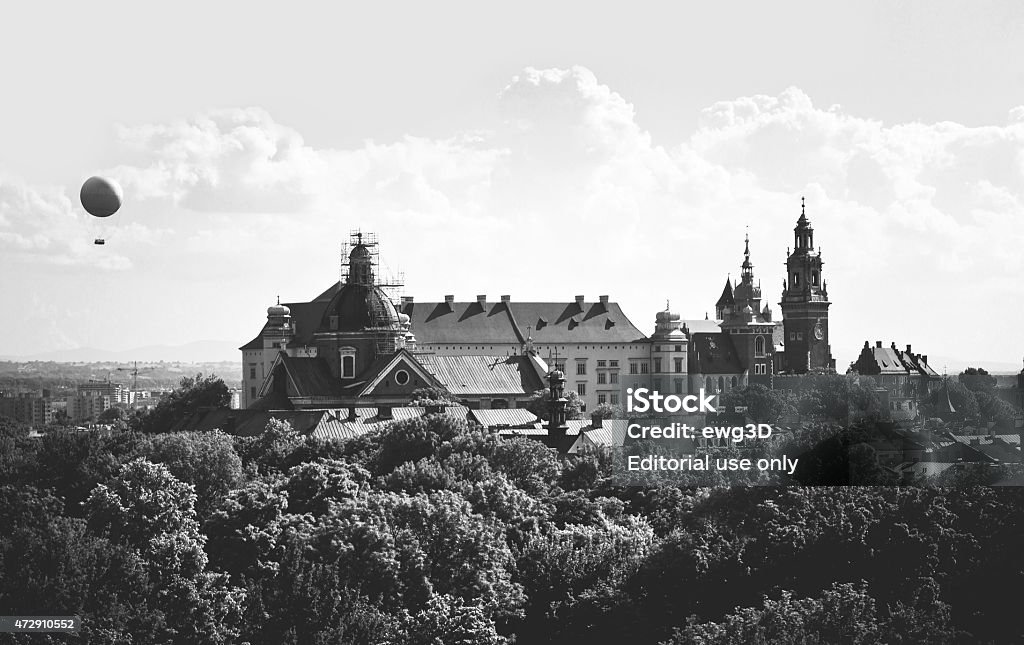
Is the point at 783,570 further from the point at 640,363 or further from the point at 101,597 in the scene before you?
the point at 640,363

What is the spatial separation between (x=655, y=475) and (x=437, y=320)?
7962 centimetres

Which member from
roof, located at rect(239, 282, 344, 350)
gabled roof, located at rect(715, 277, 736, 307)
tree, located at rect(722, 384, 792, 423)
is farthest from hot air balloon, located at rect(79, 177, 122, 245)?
gabled roof, located at rect(715, 277, 736, 307)

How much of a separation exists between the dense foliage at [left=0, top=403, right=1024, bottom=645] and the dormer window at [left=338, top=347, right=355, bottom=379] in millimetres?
43097

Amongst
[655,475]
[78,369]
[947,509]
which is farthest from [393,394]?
[78,369]

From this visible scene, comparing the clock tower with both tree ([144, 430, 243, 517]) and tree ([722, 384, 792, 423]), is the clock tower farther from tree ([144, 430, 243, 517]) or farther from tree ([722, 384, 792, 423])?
tree ([144, 430, 243, 517])

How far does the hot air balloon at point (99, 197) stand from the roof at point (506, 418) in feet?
111

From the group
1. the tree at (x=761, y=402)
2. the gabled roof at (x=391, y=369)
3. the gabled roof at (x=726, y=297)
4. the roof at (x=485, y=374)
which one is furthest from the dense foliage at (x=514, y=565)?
the gabled roof at (x=726, y=297)

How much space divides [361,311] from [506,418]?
17.0 metres

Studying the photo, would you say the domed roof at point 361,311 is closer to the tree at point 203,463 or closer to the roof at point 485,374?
the roof at point 485,374

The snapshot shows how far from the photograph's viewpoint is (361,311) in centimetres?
10294

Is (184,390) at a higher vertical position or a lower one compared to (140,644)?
higher

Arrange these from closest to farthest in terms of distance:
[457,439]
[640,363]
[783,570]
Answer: [783,570], [457,439], [640,363]

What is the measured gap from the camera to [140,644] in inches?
1745

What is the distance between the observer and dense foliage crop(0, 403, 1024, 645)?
148 ft
